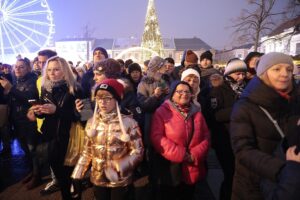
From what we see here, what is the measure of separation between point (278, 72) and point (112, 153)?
5.42ft

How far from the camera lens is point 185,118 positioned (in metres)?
3.07

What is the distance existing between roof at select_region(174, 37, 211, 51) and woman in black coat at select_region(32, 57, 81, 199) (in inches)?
2704

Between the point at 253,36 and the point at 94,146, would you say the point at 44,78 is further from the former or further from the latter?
the point at 253,36

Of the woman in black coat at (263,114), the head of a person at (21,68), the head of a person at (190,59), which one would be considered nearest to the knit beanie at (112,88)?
the woman in black coat at (263,114)

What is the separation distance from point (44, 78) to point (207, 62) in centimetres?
346

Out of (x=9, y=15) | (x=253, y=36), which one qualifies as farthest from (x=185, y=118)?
(x=253, y=36)

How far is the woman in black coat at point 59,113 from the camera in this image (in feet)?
10.4

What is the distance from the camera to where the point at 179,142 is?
304cm

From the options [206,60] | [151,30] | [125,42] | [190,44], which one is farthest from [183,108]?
[190,44]

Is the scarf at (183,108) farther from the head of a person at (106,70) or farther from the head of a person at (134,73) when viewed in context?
the head of a person at (134,73)

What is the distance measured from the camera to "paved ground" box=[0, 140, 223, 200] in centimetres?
393

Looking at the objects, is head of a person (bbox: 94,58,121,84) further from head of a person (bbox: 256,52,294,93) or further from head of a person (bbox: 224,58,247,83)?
head of a person (bbox: 256,52,294,93)

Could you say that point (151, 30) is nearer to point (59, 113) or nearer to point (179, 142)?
point (59, 113)

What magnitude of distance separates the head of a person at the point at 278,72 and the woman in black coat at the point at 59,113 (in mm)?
2186
